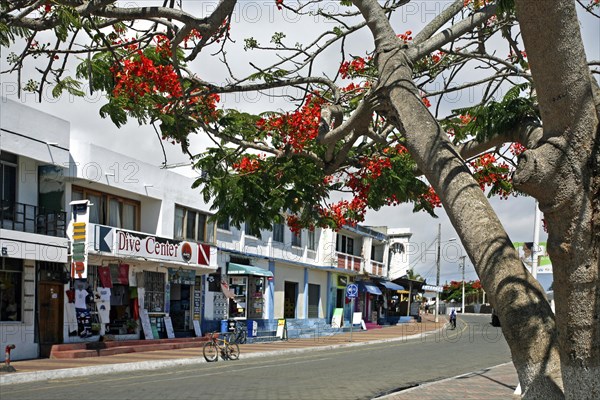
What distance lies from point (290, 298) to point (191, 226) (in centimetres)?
1204

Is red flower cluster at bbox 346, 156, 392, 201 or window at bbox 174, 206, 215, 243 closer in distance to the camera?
red flower cluster at bbox 346, 156, 392, 201

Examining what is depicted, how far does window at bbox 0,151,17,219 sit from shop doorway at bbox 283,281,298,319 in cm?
2028

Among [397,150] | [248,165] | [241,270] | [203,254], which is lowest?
[241,270]

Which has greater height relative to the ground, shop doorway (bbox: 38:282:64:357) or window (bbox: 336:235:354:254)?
window (bbox: 336:235:354:254)

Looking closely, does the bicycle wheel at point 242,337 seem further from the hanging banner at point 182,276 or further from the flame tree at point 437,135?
the flame tree at point 437,135

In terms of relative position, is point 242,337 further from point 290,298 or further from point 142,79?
point 142,79

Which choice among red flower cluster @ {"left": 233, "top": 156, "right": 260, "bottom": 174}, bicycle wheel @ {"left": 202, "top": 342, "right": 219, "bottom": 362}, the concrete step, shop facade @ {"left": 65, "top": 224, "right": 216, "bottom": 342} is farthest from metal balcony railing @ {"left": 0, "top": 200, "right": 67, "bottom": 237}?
red flower cluster @ {"left": 233, "top": 156, "right": 260, "bottom": 174}

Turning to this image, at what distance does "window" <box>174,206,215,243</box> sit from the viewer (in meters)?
28.9

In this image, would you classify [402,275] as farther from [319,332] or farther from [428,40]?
[428,40]

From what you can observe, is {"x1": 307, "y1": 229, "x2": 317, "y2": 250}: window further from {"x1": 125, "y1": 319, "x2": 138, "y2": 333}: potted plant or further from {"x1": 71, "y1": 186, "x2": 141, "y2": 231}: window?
{"x1": 125, "y1": 319, "x2": 138, "y2": 333}: potted plant

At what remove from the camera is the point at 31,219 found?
21406 mm

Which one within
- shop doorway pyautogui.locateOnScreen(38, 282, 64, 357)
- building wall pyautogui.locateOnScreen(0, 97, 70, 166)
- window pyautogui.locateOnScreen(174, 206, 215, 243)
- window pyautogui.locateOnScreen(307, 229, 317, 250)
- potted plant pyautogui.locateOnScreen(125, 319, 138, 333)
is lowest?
potted plant pyautogui.locateOnScreen(125, 319, 138, 333)

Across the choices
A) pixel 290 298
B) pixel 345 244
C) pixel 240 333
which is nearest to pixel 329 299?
pixel 345 244

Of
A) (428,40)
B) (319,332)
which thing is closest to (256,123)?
(428,40)
